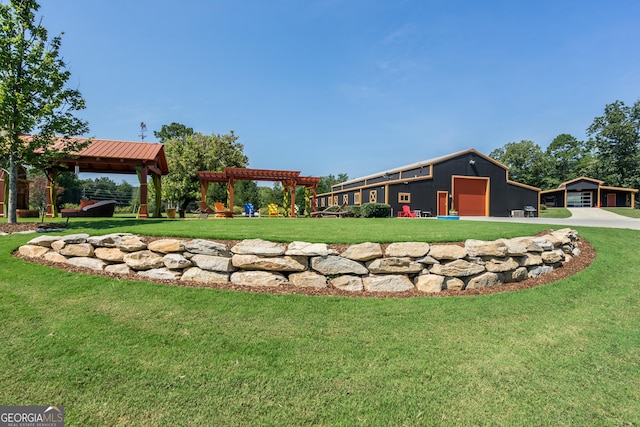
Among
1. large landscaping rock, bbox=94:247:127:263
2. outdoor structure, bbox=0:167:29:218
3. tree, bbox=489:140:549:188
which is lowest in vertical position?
large landscaping rock, bbox=94:247:127:263

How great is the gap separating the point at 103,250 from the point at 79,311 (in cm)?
178

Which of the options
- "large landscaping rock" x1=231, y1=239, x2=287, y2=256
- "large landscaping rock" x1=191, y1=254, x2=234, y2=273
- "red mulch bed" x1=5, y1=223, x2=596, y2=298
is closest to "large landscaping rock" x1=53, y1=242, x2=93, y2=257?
"red mulch bed" x1=5, y1=223, x2=596, y2=298

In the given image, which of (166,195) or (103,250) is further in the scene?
(166,195)

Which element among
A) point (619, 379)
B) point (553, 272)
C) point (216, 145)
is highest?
point (216, 145)

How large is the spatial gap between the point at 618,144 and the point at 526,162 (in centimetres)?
989

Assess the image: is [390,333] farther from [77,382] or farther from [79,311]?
[79,311]

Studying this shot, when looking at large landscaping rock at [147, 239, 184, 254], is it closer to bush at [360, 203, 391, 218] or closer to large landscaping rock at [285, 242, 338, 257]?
large landscaping rock at [285, 242, 338, 257]

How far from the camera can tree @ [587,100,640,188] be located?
36.3 metres

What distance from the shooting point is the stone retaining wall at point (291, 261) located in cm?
450

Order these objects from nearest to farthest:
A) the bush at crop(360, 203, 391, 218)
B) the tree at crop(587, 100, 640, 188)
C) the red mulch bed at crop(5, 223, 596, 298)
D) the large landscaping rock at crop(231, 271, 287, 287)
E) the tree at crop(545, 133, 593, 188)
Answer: the red mulch bed at crop(5, 223, 596, 298)
the large landscaping rock at crop(231, 271, 287, 287)
the bush at crop(360, 203, 391, 218)
the tree at crop(587, 100, 640, 188)
the tree at crop(545, 133, 593, 188)

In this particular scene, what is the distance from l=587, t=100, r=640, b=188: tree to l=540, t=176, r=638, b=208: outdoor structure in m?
4.02

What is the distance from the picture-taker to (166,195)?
23766 mm

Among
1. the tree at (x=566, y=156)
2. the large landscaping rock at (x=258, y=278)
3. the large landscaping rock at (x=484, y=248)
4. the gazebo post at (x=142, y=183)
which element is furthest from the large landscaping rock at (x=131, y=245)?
the tree at (x=566, y=156)

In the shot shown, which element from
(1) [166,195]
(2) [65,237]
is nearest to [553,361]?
(2) [65,237]
